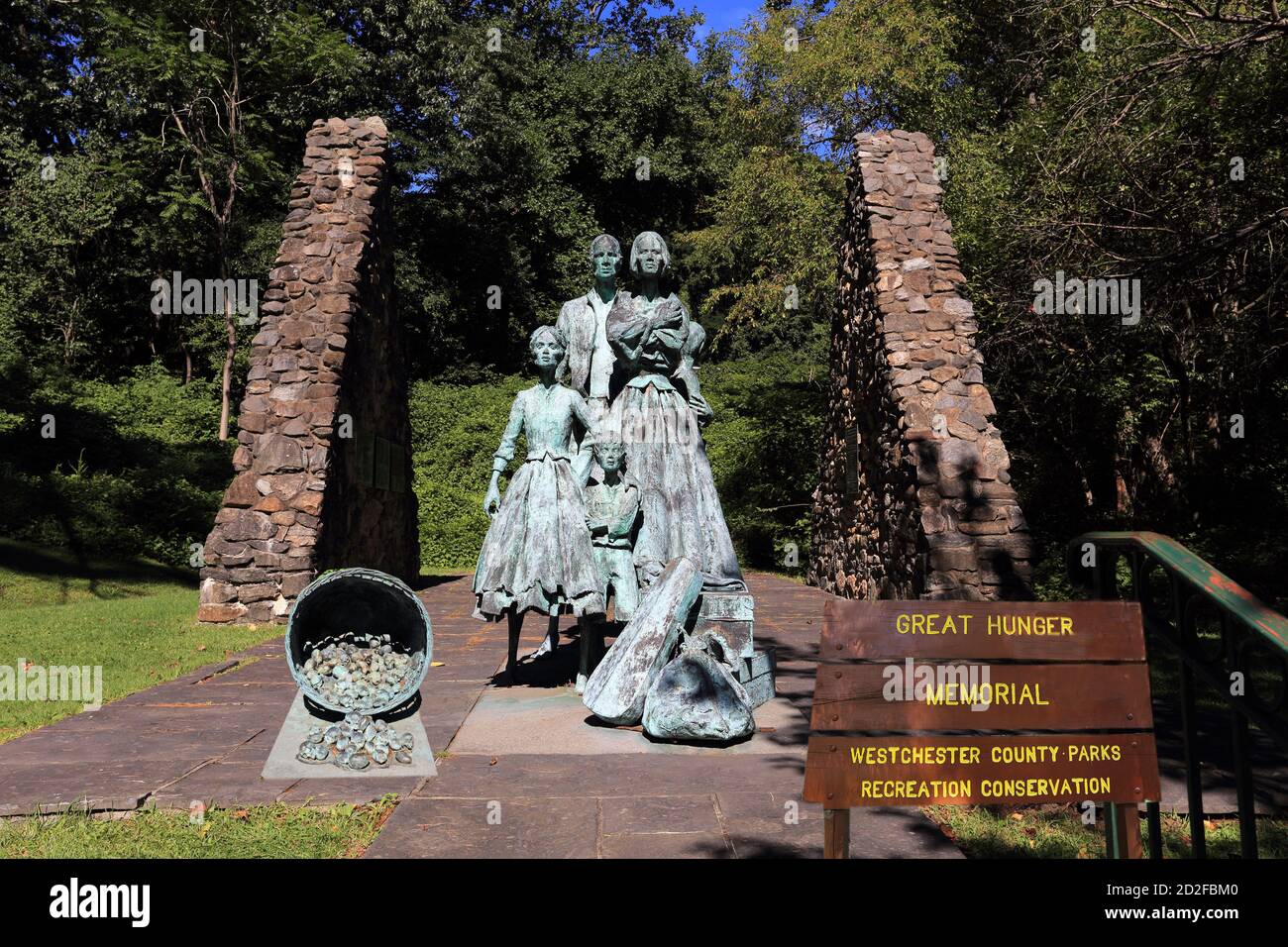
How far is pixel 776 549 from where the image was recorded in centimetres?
1833

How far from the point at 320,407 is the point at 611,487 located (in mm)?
5347

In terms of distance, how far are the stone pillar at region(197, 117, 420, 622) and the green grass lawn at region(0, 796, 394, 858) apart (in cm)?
631

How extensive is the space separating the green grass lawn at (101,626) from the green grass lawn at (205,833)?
76.6 inches

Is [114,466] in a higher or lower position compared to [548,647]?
higher

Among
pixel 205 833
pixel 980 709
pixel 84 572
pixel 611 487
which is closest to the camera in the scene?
pixel 980 709

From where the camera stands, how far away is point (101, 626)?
31.1 feet

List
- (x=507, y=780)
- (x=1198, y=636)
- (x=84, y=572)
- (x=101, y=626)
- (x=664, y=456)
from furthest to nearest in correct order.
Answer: (x=84, y=572) → (x=101, y=626) → (x=664, y=456) → (x=507, y=780) → (x=1198, y=636)

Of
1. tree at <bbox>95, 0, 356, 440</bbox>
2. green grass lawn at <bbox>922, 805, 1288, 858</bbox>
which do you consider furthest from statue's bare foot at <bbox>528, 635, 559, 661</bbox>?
tree at <bbox>95, 0, 356, 440</bbox>

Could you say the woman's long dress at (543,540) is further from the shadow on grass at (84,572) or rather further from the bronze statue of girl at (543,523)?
the shadow on grass at (84,572)

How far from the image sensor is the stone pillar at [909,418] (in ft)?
27.9

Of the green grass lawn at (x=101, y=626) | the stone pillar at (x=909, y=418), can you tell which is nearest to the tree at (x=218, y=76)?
the green grass lawn at (x=101, y=626)

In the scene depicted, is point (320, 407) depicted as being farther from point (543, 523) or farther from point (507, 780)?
point (507, 780)

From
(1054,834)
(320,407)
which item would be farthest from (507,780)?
(320,407)

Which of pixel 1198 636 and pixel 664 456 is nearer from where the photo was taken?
pixel 1198 636
